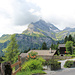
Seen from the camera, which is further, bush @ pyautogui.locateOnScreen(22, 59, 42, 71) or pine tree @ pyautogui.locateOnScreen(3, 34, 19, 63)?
pine tree @ pyautogui.locateOnScreen(3, 34, 19, 63)

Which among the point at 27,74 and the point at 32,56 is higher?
the point at 32,56

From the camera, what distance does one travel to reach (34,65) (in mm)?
11008

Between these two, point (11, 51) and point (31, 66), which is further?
point (11, 51)

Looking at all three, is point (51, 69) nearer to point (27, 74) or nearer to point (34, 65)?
point (34, 65)

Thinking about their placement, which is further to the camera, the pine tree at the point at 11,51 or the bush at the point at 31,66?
the pine tree at the point at 11,51

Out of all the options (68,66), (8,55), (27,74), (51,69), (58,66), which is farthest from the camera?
(8,55)

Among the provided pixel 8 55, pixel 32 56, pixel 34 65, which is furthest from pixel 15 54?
pixel 34 65

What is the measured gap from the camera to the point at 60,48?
7738 cm

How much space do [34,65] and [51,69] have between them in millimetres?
2553

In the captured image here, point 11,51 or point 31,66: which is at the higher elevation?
point 31,66

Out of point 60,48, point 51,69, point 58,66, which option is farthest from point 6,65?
point 60,48

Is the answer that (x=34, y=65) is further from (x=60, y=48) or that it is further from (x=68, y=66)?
(x=60, y=48)

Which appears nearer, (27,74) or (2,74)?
(2,74)

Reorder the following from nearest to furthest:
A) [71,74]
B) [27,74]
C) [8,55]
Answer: [27,74]
[71,74]
[8,55]
